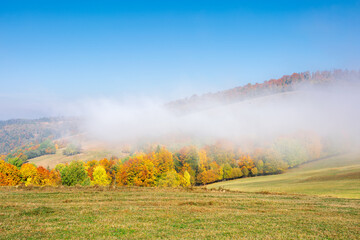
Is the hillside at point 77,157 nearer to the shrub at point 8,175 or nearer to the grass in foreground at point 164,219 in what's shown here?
the shrub at point 8,175

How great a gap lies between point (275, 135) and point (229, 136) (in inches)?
1237

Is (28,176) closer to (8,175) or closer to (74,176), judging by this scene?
(8,175)

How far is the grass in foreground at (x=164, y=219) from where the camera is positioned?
15008 millimetres

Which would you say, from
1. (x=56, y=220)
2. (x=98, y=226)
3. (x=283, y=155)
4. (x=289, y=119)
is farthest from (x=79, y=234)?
(x=289, y=119)

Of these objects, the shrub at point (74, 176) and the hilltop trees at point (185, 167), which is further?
the hilltop trees at point (185, 167)

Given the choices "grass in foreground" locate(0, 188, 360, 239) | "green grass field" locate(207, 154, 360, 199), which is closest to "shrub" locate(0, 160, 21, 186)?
"grass in foreground" locate(0, 188, 360, 239)

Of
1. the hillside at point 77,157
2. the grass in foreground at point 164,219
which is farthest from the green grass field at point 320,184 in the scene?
the hillside at point 77,157

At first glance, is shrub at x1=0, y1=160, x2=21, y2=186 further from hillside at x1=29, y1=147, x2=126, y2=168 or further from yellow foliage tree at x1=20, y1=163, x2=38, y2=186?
hillside at x1=29, y1=147, x2=126, y2=168

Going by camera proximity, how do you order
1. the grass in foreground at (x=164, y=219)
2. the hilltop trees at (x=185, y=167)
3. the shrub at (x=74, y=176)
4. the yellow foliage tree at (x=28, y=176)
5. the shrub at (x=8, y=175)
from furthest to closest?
1. the yellow foliage tree at (x=28, y=176)
2. the hilltop trees at (x=185, y=167)
3. the shrub at (x=74, y=176)
4. the shrub at (x=8, y=175)
5. the grass in foreground at (x=164, y=219)

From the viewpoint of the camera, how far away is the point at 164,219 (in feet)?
60.2

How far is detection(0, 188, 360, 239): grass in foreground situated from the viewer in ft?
49.2

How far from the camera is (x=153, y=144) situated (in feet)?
623

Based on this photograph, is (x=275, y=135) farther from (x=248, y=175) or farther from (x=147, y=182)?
(x=147, y=182)

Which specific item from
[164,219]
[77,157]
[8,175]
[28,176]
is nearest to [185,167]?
[28,176]
